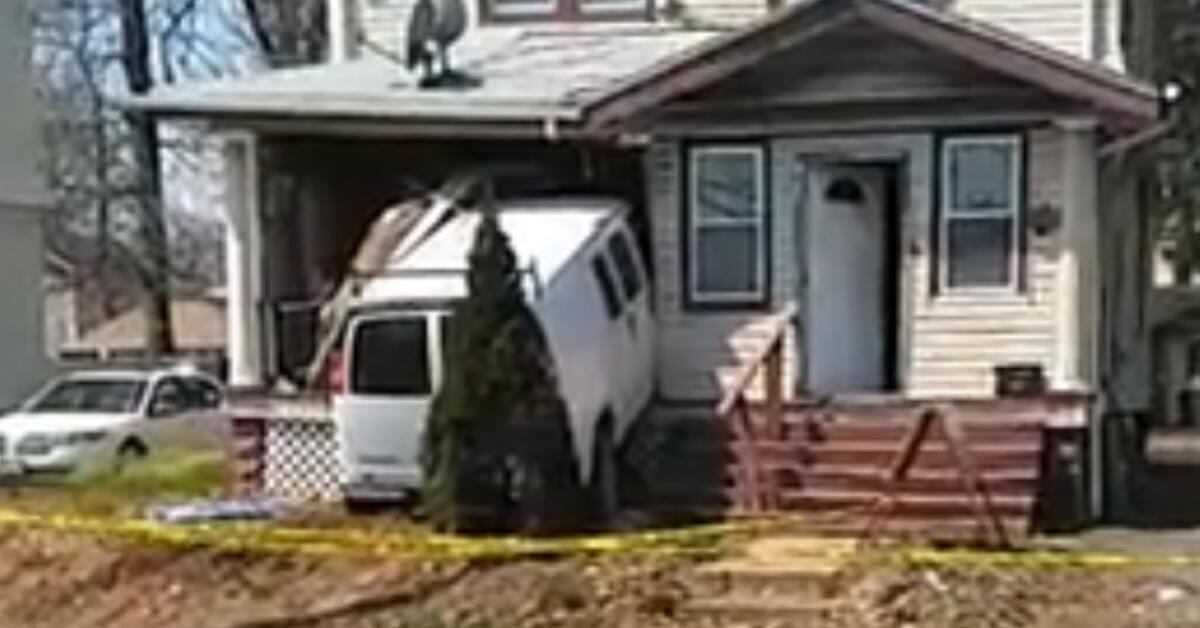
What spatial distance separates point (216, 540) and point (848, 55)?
265 inches

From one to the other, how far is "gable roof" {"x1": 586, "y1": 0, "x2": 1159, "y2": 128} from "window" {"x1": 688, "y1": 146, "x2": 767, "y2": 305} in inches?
41.8

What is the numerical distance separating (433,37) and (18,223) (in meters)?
16.8

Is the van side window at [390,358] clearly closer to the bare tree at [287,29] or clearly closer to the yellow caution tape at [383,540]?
the yellow caution tape at [383,540]

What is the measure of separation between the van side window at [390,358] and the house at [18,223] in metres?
18.5

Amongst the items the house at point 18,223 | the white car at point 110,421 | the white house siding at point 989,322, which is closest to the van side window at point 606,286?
the white house siding at point 989,322

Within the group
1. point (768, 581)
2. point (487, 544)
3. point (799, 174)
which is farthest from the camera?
point (799, 174)

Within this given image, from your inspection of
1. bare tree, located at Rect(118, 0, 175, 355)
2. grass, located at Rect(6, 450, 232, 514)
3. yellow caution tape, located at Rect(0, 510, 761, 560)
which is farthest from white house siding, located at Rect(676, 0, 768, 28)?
bare tree, located at Rect(118, 0, 175, 355)

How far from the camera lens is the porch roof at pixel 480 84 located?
2097 cm

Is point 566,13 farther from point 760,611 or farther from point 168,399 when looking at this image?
point 760,611

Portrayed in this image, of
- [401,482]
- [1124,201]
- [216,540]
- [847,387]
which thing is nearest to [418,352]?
[401,482]

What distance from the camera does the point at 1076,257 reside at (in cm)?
1958

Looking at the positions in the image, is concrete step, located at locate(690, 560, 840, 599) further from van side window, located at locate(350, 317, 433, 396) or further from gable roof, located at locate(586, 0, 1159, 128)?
gable roof, located at locate(586, 0, 1159, 128)

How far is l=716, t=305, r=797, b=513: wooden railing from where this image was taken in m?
19.1

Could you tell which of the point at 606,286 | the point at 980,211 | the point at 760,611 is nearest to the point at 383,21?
the point at 606,286
